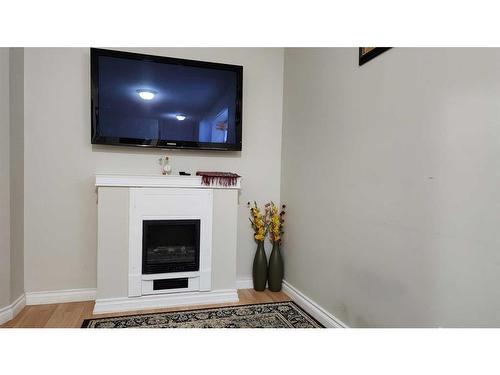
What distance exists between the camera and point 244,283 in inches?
114

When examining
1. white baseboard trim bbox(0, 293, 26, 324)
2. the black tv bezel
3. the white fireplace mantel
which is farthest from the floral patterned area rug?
the black tv bezel

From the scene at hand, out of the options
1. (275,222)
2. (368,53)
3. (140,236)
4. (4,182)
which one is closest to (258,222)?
(275,222)

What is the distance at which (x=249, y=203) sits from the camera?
9.58 ft

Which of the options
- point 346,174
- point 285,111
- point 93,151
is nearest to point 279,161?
point 285,111

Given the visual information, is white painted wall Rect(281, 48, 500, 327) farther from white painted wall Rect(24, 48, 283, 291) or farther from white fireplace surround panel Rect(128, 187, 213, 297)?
white painted wall Rect(24, 48, 283, 291)

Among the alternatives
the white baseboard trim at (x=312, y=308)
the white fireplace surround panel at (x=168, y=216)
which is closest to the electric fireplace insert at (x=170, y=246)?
the white fireplace surround panel at (x=168, y=216)

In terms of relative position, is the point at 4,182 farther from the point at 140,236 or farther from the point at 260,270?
the point at 260,270

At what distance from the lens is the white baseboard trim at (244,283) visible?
2877 mm

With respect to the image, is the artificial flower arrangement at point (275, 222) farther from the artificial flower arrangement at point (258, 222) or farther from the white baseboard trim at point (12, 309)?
the white baseboard trim at point (12, 309)

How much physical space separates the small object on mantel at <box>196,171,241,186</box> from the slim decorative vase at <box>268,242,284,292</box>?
2.62ft

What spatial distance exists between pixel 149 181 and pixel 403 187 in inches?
73.5

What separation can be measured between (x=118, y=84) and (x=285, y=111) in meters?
1.56
